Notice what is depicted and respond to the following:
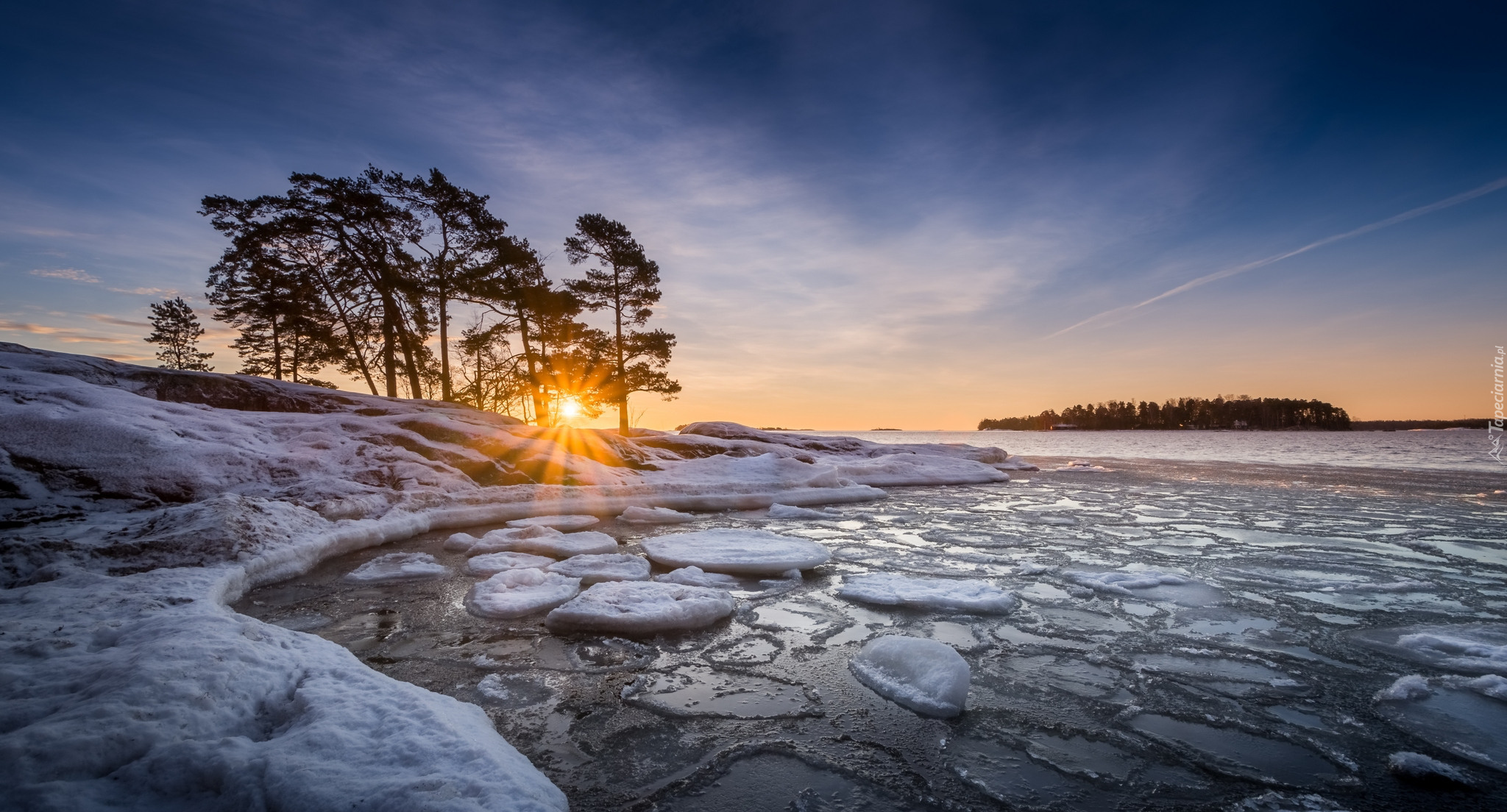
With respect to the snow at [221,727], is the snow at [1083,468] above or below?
below

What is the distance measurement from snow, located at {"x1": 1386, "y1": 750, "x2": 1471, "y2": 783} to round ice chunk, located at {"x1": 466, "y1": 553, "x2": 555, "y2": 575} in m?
5.38

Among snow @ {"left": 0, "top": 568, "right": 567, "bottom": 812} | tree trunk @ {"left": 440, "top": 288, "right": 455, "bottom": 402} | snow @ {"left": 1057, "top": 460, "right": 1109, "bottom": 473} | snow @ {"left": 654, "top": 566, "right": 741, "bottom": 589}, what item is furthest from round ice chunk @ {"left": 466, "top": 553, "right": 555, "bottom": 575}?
snow @ {"left": 1057, "top": 460, "right": 1109, "bottom": 473}

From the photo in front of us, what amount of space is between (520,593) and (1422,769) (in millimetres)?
5073

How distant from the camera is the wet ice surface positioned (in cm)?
224

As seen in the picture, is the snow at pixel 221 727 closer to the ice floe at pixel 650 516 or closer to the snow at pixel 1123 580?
the snow at pixel 1123 580

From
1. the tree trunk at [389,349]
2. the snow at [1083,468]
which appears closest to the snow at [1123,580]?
the snow at [1083,468]

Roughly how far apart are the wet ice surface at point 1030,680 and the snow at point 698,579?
0.60 ft

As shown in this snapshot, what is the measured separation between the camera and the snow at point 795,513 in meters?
9.36

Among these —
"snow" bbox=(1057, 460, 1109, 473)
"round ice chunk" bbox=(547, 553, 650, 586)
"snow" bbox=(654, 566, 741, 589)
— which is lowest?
"snow" bbox=(1057, 460, 1109, 473)

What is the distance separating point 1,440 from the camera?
537cm

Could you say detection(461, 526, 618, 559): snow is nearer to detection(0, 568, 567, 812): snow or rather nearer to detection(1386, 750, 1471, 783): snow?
detection(0, 568, 567, 812): snow

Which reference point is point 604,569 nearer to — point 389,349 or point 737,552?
point 737,552

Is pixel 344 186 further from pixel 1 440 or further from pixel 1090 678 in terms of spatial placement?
pixel 1090 678

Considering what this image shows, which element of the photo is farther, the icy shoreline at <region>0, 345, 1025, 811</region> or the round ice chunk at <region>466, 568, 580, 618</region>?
the round ice chunk at <region>466, 568, 580, 618</region>
